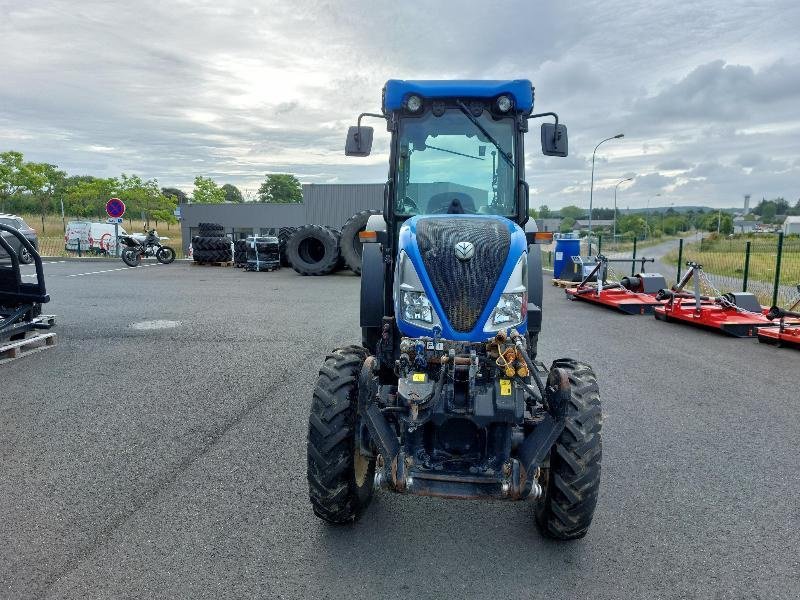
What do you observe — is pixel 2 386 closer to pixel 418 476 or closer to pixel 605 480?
pixel 418 476

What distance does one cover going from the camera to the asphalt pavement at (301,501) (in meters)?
2.97

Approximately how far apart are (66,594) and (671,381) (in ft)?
20.3

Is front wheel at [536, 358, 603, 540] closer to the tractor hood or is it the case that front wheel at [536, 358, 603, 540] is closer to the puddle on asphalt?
the tractor hood

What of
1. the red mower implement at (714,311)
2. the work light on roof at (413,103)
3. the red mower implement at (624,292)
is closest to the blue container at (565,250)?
the red mower implement at (624,292)

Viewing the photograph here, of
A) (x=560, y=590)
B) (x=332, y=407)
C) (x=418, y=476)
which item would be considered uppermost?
(x=332, y=407)

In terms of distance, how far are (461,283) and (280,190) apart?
3970 inches

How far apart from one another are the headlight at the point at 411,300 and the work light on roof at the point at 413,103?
1598 mm

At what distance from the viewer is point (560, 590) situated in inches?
114

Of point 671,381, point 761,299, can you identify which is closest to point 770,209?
point 761,299

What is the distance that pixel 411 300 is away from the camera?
3.47m

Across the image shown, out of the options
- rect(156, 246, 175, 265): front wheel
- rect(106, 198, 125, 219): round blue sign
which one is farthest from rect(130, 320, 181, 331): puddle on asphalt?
rect(156, 246, 175, 265): front wheel

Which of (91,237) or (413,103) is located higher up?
(413,103)

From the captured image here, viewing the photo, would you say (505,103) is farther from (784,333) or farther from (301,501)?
(784,333)

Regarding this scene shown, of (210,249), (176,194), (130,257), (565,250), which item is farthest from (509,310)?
(176,194)
